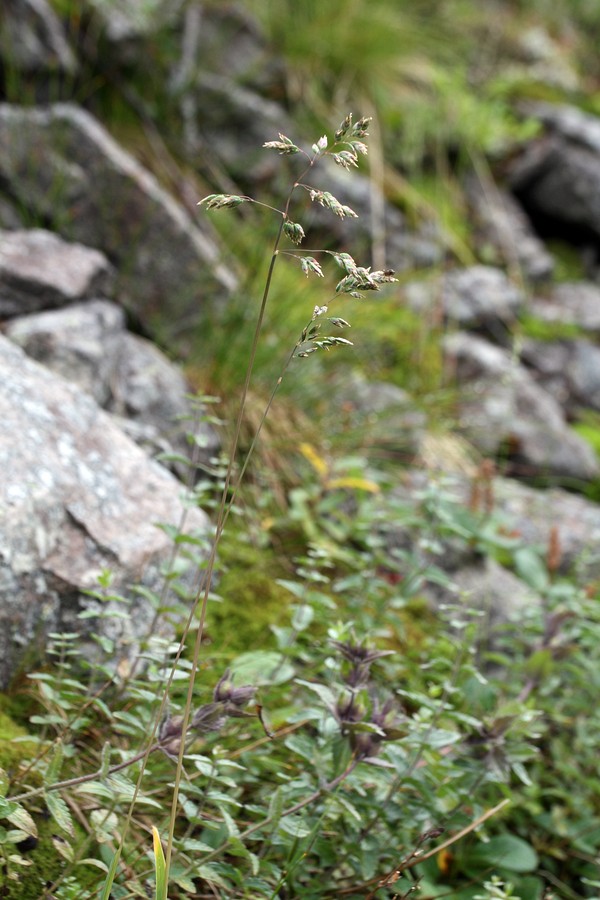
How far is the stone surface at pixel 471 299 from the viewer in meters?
4.16

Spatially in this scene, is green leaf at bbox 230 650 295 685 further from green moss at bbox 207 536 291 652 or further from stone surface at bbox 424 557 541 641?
stone surface at bbox 424 557 541 641

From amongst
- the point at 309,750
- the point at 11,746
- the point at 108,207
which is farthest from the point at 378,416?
the point at 11,746

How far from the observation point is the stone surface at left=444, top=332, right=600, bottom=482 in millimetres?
3408

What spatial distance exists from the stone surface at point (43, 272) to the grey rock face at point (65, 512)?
1.95 feet

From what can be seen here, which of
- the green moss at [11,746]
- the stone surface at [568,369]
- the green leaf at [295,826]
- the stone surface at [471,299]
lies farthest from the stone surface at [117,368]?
the stone surface at [568,369]

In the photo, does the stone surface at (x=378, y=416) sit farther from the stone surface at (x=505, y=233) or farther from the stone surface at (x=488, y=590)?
the stone surface at (x=505, y=233)

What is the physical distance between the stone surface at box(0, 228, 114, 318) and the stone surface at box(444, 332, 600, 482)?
53.4 inches

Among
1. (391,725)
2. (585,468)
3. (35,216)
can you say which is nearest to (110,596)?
(391,725)

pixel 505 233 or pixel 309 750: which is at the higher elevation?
pixel 505 233

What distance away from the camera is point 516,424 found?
11.6 feet

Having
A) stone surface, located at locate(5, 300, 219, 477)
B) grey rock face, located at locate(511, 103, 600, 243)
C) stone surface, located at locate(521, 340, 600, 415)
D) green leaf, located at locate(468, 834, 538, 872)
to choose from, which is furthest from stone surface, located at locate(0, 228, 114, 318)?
grey rock face, located at locate(511, 103, 600, 243)

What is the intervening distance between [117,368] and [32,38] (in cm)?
159

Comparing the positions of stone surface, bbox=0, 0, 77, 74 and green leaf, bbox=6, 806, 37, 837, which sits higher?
stone surface, bbox=0, 0, 77, 74

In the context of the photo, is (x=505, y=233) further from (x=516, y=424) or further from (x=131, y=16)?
(x=131, y=16)
